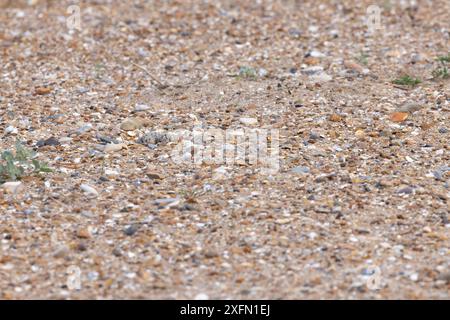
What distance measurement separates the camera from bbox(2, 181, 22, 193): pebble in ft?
16.9

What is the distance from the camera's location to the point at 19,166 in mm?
5375

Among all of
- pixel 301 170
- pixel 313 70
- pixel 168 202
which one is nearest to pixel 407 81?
pixel 313 70

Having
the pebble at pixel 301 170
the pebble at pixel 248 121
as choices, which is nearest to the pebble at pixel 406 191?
the pebble at pixel 301 170

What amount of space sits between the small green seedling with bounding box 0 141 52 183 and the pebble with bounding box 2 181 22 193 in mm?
56

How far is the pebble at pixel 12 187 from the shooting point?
5.16 metres

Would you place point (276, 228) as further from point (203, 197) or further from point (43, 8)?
point (43, 8)

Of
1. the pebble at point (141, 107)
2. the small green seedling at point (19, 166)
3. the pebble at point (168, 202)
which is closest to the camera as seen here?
the pebble at point (168, 202)

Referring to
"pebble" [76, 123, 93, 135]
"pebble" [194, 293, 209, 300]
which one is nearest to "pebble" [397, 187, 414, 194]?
"pebble" [194, 293, 209, 300]

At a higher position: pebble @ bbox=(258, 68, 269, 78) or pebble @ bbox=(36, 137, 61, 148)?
pebble @ bbox=(258, 68, 269, 78)

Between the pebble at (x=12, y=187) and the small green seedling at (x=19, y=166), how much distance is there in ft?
0.18

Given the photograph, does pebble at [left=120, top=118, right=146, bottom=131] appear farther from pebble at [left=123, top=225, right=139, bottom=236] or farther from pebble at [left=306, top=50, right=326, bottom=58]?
pebble at [left=306, top=50, right=326, bottom=58]

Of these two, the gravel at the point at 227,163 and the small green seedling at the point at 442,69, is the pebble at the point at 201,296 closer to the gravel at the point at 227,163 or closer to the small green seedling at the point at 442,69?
the gravel at the point at 227,163

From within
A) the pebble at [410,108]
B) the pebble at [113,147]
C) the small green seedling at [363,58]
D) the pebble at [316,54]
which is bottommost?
the pebble at [113,147]

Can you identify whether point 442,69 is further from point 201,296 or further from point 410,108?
point 201,296
